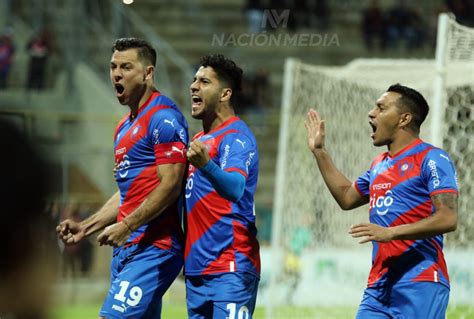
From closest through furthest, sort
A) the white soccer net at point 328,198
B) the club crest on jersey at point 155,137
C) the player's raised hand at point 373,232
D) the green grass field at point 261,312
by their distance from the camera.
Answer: the player's raised hand at point 373,232, the club crest on jersey at point 155,137, the white soccer net at point 328,198, the green grass field at point 261,312

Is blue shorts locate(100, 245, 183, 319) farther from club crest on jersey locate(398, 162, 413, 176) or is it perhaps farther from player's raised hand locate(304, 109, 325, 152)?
club crest on jersey locate(398, 162, 413, 176)

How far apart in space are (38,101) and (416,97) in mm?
15075

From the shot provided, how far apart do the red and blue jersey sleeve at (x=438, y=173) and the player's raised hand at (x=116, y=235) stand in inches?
66.2

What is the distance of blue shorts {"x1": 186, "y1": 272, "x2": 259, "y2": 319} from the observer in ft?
17.1

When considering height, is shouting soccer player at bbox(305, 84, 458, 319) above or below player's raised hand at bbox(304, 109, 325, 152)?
below

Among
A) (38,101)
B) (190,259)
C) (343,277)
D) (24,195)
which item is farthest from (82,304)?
(24,195)

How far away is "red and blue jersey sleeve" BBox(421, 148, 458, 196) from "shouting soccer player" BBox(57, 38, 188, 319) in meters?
1.38

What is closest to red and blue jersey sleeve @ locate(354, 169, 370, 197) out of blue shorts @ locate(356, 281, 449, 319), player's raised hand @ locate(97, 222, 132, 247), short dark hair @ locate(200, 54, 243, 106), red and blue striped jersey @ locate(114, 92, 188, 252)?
blue shorts @ locate(356, 281, 449, 319)

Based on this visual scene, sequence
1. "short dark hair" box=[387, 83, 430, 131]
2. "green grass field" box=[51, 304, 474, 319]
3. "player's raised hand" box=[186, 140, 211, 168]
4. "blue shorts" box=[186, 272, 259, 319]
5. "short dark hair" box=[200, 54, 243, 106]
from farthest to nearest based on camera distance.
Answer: "green grass field" box=[51, 304, 474, 319] → "short dark hair" box=[387, 83, 430, 131] → "short dark hair" box=[200, 54, 243, 106] → "blue shorts" box=[186, 272, 259, 319] → "player's raised hand" box=[186, 140, 211, 168]

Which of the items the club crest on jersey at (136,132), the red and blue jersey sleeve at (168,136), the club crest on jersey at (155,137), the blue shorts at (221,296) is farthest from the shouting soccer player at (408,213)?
the club crest on jersey at (136,132)

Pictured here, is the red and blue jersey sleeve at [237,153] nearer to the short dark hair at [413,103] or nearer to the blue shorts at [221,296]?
the blue shorts at [221,296]

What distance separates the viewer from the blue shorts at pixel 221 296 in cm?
521

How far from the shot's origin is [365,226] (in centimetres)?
495

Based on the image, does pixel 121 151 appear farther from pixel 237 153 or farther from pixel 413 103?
pixel 413 103
